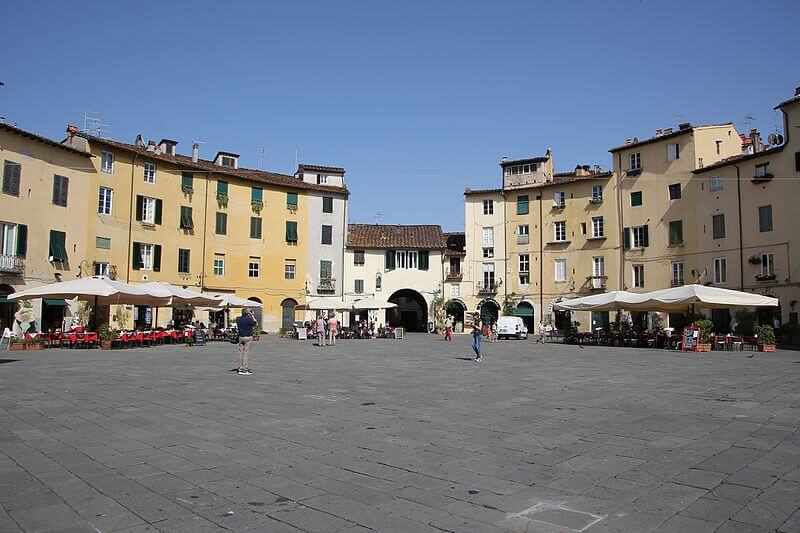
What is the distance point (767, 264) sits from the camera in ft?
114

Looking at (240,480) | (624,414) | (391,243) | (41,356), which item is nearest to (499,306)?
(391,243)

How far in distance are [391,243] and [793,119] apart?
3056 cm

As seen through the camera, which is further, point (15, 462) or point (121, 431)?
point (121, 431)

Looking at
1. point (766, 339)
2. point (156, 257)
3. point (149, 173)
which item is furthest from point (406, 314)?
point (766, 339)

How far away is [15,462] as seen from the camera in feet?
20.1

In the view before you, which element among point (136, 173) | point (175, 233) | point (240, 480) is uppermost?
point (136, 173)

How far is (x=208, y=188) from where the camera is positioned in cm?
4375

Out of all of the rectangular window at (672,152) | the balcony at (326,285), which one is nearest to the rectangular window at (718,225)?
the rectangular window at (672,152)

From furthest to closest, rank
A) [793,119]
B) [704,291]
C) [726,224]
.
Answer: [726,224]
[793,119]
[704,291]

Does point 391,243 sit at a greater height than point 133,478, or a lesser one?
greater

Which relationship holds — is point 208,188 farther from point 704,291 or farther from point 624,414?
point 624,414

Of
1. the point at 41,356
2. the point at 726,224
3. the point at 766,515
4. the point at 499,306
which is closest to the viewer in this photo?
the point at 766,515

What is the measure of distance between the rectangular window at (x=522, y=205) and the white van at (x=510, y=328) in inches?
435

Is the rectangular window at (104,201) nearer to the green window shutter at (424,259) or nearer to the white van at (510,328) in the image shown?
the green window shutter at (424,259)
